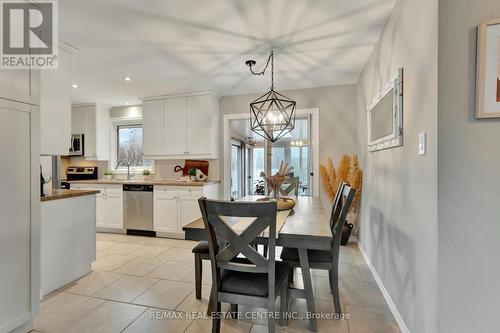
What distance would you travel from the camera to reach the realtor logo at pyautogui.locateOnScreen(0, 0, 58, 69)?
1.62 m

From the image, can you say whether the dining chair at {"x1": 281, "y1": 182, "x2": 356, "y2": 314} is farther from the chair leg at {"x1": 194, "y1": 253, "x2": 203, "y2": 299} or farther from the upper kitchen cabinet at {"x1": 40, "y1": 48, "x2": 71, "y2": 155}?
the upper kitchen cabinet at {"x1": 40, "y1": 48, "x2": 71, "y2": 155}

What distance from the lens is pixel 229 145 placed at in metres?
4.46

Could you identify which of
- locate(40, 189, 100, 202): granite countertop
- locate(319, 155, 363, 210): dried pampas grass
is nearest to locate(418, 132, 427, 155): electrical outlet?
locate(319, 155, 363, 210): dried pampas grass

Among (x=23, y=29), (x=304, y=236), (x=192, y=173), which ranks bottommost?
(x=304, y=236)

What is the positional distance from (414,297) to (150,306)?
2021 mm

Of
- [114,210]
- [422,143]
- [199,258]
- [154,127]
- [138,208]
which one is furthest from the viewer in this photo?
[154,127]

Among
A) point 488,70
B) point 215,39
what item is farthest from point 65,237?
point 488,70

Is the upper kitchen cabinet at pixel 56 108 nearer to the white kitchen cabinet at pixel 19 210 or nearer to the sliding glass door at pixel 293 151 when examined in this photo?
the white kitchen cabinet at pixel 19 210

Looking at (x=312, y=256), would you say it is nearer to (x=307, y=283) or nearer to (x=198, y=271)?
(x=307, y=283)

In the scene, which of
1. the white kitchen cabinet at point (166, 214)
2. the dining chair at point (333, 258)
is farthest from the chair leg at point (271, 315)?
the white kitchen cabinet at point (166, 214)

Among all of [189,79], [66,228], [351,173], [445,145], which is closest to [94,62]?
[189,79]

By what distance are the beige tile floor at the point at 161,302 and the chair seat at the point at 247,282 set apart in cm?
49

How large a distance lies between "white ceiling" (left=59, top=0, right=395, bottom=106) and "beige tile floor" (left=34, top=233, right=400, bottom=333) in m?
2.47

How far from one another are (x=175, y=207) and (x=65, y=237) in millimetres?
1680
